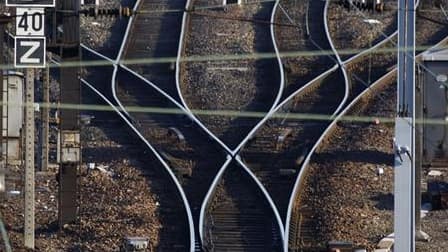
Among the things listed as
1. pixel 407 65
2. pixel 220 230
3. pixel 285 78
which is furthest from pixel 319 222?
pixel 285 78

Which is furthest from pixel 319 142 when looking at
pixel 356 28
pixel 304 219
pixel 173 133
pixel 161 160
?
pixel 356 28

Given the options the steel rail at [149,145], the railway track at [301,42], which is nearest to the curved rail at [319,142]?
the steel rail at [149,145]

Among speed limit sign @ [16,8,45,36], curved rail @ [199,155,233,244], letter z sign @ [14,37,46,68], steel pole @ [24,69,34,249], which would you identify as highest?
speed limit sign @ [16,8,45,36]

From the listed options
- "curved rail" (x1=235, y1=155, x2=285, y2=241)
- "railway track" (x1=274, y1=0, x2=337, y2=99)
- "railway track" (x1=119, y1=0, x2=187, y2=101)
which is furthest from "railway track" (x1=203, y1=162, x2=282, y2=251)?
"railway track" (x1=119, y1=0, x2=187, y2=101)

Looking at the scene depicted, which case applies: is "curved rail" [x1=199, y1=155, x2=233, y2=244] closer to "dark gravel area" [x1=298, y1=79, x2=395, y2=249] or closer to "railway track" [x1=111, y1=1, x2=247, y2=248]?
"railway track" [x1=111, y1=1, x2=247, y2=248]

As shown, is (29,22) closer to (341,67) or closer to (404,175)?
(404,175)
